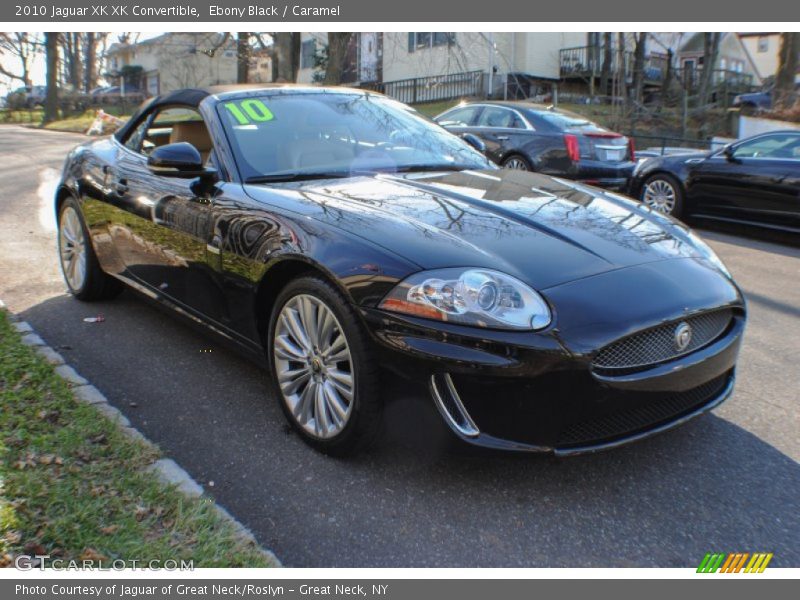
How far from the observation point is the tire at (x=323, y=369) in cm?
286

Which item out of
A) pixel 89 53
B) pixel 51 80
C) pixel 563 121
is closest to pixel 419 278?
pixel 563 121

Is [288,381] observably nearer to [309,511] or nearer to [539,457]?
[309,511]

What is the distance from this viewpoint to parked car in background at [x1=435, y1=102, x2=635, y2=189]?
10.4m

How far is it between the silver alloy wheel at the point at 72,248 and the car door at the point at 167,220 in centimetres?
69

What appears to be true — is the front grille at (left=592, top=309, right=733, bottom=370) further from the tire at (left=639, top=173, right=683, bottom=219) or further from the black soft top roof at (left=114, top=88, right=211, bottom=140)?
the tire at (left=639, top=173, right=683, bottom=219)

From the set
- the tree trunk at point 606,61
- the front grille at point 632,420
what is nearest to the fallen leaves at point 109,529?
the front grille at point 632,420

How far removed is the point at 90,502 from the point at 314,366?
981 mm

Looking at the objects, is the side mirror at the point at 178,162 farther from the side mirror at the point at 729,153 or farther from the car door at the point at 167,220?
the side mirror at the point at 729,153

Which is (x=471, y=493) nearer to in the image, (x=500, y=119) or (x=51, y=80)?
(x=500, y=119)

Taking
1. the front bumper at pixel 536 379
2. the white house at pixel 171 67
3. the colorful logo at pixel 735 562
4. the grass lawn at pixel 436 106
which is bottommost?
the colorful logo at pixel 735 562

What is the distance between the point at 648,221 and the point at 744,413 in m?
1.03

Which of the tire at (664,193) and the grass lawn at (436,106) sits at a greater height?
the grass lawn at (436,106)

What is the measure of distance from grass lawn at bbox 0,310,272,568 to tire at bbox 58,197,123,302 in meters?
1.87
